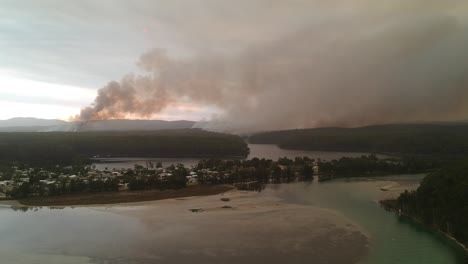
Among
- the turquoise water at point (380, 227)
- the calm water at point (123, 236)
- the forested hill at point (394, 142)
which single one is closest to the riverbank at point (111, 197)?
the calm water at point (123, 236)

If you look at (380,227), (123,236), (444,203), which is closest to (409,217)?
(444,203)

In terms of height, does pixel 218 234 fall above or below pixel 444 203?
below

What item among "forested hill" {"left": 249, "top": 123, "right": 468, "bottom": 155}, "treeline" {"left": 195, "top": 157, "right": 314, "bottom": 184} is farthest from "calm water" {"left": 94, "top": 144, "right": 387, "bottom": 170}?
"treeline" {"left": 195, "top": 157, "right": 314, "bottom": 184}

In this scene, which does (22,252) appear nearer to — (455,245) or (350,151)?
(455,245)

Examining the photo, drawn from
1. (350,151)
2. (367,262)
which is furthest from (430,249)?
(350,151)

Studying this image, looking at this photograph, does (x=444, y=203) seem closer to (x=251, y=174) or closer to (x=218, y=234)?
(x=218, y=234)

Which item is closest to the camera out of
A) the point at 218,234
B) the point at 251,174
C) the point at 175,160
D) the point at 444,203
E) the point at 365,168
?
the point at 218,234

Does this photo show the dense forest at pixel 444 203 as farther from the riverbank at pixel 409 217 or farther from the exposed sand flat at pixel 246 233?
the exposed sand flat at pixel 246 233

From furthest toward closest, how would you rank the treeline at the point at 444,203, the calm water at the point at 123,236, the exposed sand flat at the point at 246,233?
the treeline at the point at 444,203 < the calm water at the point at 123,236 < the exposed sand flat at the point at 246,233
